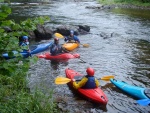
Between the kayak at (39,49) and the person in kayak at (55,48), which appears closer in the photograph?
the person in kayak at (55,48)

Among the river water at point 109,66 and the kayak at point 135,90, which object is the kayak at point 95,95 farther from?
the kayak at point 135,90

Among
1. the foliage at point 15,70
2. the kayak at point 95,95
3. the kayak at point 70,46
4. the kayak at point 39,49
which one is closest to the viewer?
the foliage at point 15,70

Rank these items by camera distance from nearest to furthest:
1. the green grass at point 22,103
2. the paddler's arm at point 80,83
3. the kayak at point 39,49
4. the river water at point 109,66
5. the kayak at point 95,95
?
1. the green grass at point 22,103
2. the kayak at point 95,95
3. the river water at point 109,66
4. the paddler's arm at point 80,83
5. the kayak at point 39,49

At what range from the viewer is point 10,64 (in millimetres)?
2992

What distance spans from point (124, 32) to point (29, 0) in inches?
881

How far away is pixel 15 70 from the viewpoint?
9.85ft

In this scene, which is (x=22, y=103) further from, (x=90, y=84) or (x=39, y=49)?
(x=39, y=49)

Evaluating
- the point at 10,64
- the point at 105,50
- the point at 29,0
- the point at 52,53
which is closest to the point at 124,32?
the point at 105,50

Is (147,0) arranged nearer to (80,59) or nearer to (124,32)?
(124,32)

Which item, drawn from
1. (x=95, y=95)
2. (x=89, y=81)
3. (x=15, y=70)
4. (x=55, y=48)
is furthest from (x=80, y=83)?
(x=15, y=70)

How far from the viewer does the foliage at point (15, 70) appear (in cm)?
292

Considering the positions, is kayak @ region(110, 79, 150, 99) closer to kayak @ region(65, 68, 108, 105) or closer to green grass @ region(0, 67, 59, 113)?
kayak @ region(65, 68, 108, 105)

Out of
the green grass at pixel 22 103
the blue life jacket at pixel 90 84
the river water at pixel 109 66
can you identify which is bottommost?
the river water at pixel 109 66

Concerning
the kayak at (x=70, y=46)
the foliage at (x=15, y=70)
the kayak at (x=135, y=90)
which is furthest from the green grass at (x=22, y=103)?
the kayak at (x=70, y=46)
